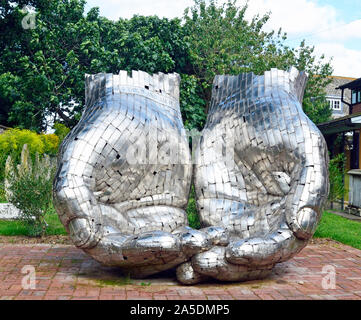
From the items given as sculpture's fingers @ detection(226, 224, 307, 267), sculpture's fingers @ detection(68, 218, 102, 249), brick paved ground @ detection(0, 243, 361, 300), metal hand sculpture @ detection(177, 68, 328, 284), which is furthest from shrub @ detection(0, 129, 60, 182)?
sculpture's fingers @ detection(226, 224, 307, 267)

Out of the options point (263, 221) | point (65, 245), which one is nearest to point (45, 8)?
point (65, 245)

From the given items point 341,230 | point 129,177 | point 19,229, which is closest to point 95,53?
point 19,229

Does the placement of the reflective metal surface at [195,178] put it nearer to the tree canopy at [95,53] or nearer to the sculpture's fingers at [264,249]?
the sculpture's fingers at [264,249]

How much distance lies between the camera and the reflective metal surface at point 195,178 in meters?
3.64

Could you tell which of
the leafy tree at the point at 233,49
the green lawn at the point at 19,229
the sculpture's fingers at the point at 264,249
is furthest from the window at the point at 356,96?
the sculpture's fingers at the point at 264,249

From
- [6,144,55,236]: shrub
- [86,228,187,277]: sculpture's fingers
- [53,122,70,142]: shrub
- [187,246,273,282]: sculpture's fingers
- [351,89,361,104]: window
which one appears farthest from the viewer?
[351,89,361,104]: window

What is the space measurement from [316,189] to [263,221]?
57 centimetres

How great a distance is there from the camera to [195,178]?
448cm

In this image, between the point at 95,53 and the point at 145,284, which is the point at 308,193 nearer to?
the point at 145,284

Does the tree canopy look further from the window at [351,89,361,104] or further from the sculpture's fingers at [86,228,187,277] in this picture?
the sculpture's fingers at [86,228,187,277]

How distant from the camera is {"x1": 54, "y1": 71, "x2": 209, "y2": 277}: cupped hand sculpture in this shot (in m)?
3.59

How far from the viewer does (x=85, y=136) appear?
12.6ft

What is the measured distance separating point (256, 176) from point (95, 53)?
9377 mm

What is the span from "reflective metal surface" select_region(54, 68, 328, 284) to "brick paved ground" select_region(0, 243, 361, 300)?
0.14 meters
